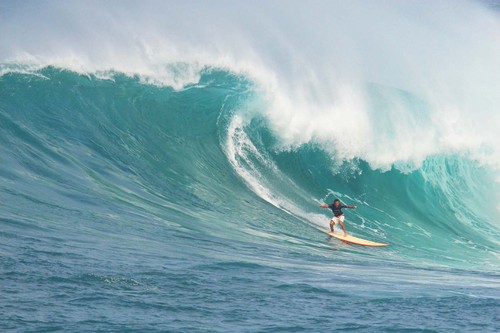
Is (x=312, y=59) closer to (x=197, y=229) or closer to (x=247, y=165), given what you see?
(x=247, y=165)

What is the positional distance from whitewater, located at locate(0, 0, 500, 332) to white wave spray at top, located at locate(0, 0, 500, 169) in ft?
0.29

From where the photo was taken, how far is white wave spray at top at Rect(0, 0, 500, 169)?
20781mm

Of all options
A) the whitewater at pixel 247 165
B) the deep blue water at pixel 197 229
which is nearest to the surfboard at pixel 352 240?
the deep blue water at pixel 197 229

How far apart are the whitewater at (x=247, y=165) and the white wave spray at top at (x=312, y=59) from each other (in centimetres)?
9

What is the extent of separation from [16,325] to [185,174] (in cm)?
1005

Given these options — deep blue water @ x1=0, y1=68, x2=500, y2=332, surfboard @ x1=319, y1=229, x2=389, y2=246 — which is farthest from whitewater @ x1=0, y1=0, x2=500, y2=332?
surfboard @ x1=319, y1=229, x2=389, y2=246

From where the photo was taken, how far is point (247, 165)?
1742cm

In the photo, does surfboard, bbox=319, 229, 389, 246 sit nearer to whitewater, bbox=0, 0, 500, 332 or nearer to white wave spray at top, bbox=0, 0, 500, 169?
whitewater, bbox=0, 0, 500, 332

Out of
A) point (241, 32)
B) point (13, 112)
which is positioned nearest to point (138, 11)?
point (241, 32)

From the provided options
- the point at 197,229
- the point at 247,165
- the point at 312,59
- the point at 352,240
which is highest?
the point at 312,59

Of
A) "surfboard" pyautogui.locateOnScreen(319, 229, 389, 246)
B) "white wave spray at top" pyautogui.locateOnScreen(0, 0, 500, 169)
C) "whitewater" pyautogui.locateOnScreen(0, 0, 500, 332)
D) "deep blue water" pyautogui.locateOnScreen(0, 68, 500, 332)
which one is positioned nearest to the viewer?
"deep blue water" pyautogui.locateOnScreen(0, 68, 500, 332)

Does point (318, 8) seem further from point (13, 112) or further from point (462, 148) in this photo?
point (13, 112)

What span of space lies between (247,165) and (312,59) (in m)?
7.99

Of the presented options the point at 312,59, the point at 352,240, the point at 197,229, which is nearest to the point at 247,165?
the point at 352,240
